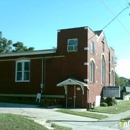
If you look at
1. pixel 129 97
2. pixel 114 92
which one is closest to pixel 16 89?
pixel 114 92

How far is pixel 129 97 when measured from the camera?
160ft

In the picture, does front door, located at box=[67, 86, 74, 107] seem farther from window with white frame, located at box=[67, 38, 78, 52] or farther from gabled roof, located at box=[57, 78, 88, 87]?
window with white frame, located at box=[67, 38, 78, 52]

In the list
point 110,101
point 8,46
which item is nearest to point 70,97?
point 110,101

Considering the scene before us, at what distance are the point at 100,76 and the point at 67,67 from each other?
5.99 m

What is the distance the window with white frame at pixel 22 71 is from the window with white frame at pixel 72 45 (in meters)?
5.04

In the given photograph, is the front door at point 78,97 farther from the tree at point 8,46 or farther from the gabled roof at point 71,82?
the tree at point 8,46

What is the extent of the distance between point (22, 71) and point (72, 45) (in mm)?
6463

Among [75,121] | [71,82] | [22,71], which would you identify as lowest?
[75,121]

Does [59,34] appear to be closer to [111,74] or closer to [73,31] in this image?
[73,31]

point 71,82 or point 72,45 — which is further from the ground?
point 72,45

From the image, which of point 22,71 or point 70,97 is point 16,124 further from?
point 22,71

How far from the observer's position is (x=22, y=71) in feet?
87.8

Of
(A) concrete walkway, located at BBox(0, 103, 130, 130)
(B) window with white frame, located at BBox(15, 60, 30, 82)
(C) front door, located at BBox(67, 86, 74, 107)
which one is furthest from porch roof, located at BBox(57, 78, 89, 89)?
(A) concrete walkway, located at BBox(0, 103, 130, 130)

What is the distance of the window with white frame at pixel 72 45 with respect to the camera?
80.1ft
